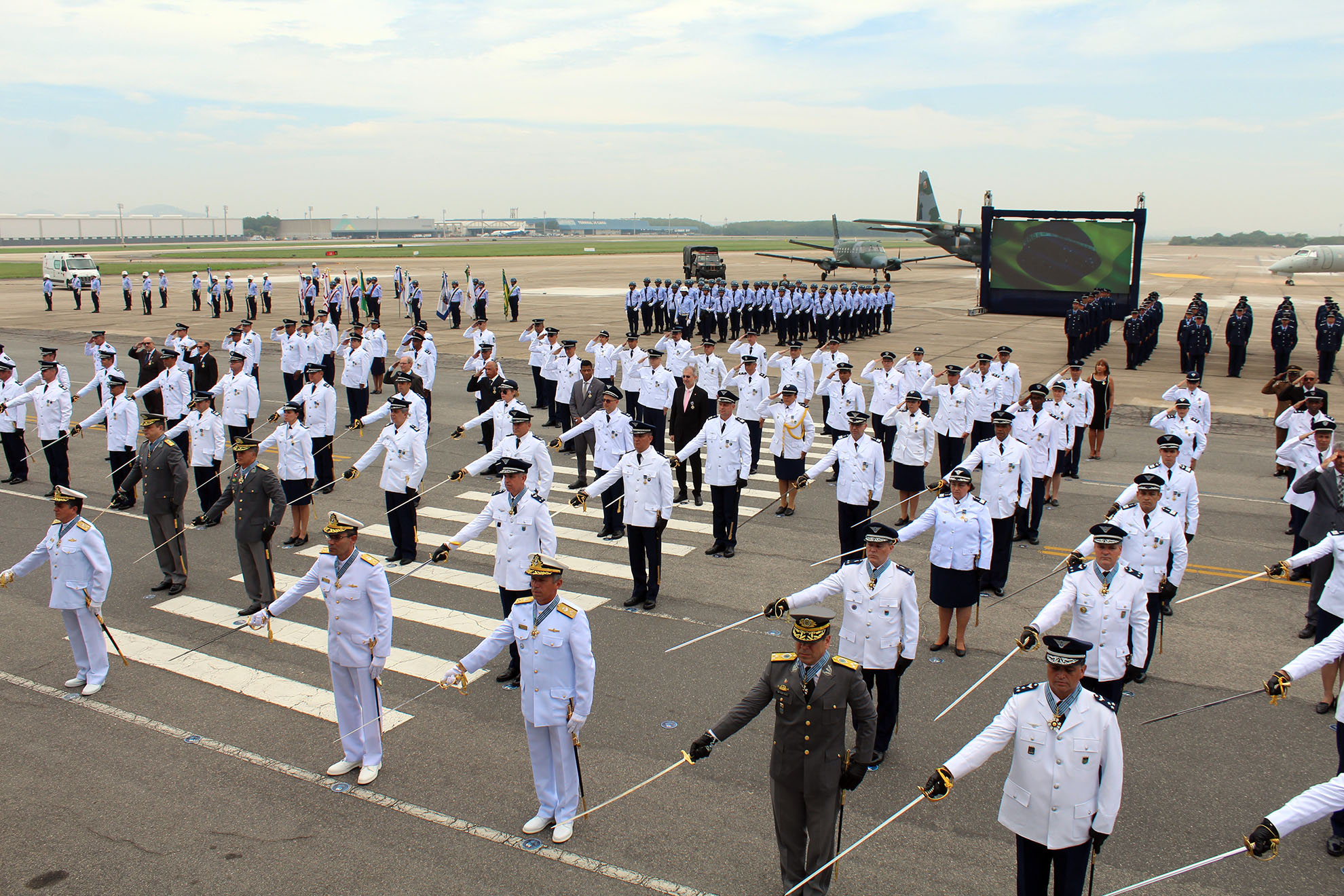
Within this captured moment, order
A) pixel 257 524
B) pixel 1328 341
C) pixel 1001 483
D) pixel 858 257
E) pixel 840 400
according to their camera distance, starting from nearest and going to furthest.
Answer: pixel 257 524
pixel 1001 483
pixel 840 400
pixel 1328 341
pixel 858 257

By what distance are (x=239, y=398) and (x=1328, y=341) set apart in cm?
2510

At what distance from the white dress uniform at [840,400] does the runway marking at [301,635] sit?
7600 mm

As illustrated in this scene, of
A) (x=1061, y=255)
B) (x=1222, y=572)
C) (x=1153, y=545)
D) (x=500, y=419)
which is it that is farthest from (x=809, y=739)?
(x=1061, y=255)

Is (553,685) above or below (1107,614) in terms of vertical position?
below

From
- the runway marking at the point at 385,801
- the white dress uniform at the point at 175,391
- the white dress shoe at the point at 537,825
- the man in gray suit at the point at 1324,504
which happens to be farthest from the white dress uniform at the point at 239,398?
the man in gray suit at the point at 1324,504

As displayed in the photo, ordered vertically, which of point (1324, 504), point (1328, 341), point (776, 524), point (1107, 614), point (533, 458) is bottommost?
point (776, 524)

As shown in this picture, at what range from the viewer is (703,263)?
5106 cm

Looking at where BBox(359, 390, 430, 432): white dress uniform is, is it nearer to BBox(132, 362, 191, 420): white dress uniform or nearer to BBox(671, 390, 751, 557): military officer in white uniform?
BBox(671, 390, 751, 557): military officer in white uniform

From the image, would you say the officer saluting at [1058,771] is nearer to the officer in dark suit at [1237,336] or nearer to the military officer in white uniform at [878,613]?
the military officer in white uniform at [878,613]

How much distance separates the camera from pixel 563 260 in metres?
89.8

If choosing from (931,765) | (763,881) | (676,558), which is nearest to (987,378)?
(676,558)

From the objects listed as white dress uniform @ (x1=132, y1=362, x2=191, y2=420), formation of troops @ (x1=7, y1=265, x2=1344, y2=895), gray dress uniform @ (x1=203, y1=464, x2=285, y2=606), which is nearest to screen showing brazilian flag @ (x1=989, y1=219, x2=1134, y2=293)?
formation of troops @ (x1=7, y1=265, x2=1344, y2=895)

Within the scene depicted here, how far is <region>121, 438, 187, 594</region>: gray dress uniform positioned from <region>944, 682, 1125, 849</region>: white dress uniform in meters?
9.19

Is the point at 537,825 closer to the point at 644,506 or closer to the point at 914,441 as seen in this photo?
the point at 644,506
